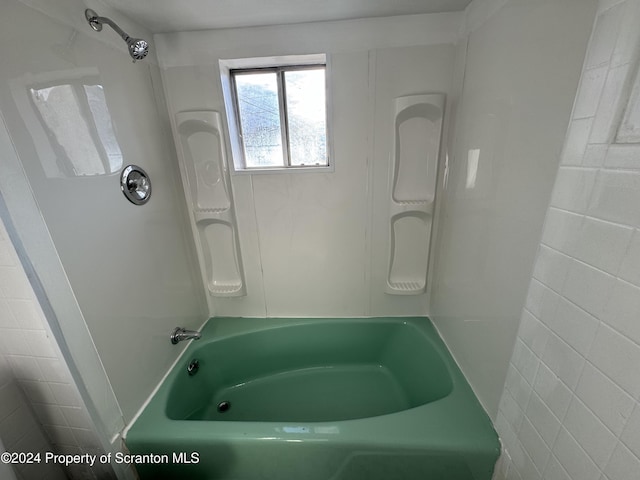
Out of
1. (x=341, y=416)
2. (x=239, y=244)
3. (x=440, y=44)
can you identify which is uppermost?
(x=440, y=44)

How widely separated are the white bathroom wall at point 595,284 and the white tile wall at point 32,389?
148 cm

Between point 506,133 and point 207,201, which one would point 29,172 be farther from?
point 506,133

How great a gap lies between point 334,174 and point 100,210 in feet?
3.41

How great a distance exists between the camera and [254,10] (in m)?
1.08

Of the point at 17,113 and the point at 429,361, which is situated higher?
the point at 17,113

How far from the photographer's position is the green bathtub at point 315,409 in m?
0.98

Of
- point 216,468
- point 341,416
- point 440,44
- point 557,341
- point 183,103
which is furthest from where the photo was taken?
point 341,416

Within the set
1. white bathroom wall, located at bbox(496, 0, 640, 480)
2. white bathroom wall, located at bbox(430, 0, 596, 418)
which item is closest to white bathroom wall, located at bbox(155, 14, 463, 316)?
white bathroom wall, located at bbox(430, 0, 596, 418)

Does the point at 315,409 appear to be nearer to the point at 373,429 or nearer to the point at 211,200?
the point at 373,429

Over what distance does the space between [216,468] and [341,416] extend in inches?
27.0

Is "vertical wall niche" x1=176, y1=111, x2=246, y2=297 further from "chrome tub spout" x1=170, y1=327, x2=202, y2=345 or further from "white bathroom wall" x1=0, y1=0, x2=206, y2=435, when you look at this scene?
"chrome tub spout" x1=170, y1=327, x2=202, y2=345

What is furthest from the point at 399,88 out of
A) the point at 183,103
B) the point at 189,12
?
the point at 183,103

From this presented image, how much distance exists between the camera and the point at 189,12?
1.08 m

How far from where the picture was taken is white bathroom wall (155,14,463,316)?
3.98 ft
